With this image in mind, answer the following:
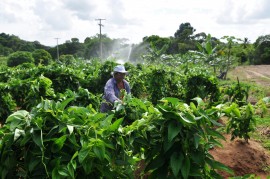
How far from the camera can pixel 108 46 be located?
55.8 metres

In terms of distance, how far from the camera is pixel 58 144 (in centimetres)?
173

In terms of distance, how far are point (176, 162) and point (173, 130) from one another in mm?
188

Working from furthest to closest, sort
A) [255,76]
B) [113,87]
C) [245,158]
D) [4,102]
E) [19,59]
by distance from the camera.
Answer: [19,59]
[255,76]
[4,102]
[245,158]
[113,87]

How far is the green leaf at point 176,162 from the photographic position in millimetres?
1796

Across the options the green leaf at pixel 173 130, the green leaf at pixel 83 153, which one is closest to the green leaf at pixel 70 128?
the green leaf at pixel 83 153

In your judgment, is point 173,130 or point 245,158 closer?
point 173,130

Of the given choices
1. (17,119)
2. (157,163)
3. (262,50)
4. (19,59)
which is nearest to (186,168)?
(157,163)

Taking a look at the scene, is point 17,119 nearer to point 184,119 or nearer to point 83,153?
point 83,153

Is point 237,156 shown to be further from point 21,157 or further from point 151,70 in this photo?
point 21,157

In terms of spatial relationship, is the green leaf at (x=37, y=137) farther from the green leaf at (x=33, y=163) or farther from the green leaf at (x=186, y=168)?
the green leaf at (x=186, y=168)

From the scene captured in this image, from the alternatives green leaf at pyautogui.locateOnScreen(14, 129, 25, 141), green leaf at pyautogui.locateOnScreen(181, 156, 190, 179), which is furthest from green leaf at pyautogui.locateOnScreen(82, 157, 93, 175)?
green leaf at pyautogui.locateOnScreen(181, 156, 190, 179)

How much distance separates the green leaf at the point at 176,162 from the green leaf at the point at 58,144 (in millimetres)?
614

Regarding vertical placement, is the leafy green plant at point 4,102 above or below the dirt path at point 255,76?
above

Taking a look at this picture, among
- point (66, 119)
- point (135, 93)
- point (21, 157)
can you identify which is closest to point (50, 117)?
point (66, 119)
